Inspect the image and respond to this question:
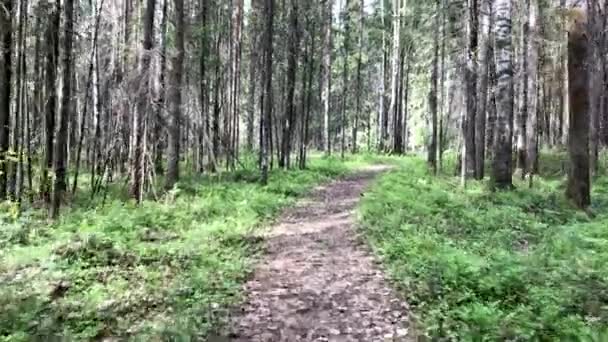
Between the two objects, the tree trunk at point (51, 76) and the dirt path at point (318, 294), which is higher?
the tree trunk at point (51, 76)

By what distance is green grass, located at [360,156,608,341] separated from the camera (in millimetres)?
5680

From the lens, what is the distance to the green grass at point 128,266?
20.2 feet

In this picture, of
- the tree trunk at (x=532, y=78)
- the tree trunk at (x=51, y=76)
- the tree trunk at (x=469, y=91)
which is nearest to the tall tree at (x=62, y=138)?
the tree trunk at (x=51, y=76)

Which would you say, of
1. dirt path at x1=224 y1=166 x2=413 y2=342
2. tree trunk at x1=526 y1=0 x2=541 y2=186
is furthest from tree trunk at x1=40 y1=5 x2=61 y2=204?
tree trunk at x1=526 y1=0 x2=541 y2=186

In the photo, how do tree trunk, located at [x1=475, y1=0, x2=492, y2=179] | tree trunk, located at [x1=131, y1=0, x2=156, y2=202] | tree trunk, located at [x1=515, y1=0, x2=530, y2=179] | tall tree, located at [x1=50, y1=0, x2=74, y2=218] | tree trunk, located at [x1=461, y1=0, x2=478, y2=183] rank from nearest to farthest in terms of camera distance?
tall tree, located at [x1=50, y1=0, x2=74, y2=218]
tree trunk, located at [x1=131, y1=0, x2=156, y2=202]
tree trunk, located at [x1=475, y1=0, x2=492, y2=179]
tree trunk, located at [x1=461, y1=0, x2=478, y2=183]
tree trunk, located at [x1=515, y1=0, x2=530, y2=179]

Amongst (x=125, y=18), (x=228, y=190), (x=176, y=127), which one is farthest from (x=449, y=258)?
(x=125, y=18)

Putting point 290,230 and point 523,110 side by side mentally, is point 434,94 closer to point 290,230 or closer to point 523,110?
point 523,110

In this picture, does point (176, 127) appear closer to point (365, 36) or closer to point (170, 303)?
point (170, 303)

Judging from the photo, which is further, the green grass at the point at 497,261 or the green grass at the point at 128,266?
the green grass at the point at 128,266

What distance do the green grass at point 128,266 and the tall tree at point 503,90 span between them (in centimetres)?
590

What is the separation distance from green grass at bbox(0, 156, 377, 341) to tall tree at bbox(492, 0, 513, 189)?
5.90m

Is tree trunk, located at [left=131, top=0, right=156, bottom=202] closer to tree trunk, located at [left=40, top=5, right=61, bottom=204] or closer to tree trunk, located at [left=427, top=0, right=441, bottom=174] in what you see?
tree trunk, located at [left=40, top=5, right=61, bottom=204]

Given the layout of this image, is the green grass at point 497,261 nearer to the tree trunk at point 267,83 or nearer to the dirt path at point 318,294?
the dirt path at point 318,294

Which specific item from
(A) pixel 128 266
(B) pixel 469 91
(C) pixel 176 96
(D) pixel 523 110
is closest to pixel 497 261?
(A) pixel 128 266
